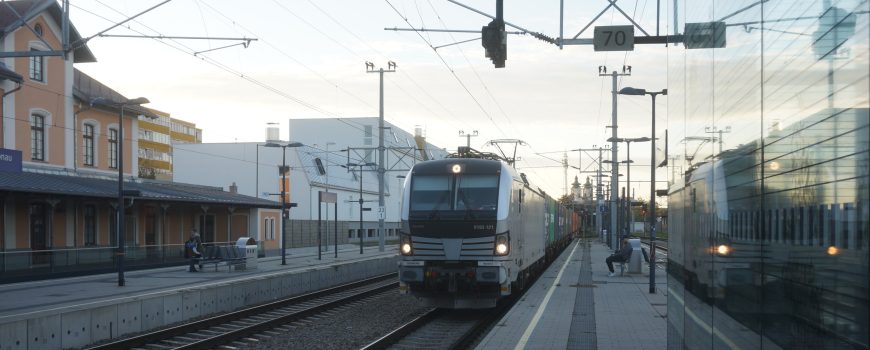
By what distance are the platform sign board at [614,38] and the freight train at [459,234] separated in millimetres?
4416

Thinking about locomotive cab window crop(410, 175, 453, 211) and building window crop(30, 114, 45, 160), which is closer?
locomotive cab window crop(410, 175, 453, 211)

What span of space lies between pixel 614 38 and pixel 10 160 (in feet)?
36.5

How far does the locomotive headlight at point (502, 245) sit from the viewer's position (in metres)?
16.0

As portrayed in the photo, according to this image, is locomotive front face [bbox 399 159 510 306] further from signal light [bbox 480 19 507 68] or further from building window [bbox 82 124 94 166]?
building window [bbox 82 124 94 166]

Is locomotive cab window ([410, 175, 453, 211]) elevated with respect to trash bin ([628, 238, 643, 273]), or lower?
elevated

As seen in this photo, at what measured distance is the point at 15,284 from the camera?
24.2m

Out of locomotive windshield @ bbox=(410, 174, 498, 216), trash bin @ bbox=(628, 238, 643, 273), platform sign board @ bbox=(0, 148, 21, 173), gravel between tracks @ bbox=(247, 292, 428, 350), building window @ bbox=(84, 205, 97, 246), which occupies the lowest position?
gravel between tracks @ bbox=(247, 292, 428, 350)

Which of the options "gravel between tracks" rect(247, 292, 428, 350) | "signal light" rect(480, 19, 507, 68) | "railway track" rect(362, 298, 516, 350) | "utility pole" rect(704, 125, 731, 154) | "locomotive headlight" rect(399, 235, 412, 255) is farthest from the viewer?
"locomotive headlight" rect(399, 235, 412, 255)

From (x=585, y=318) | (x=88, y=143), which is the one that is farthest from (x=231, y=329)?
A: (x=88, y=143)

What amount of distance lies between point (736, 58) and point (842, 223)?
4.06 ft

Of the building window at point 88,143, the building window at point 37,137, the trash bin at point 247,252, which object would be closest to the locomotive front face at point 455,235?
the trash bin at point 247,252

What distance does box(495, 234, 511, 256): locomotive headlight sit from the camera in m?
16.0

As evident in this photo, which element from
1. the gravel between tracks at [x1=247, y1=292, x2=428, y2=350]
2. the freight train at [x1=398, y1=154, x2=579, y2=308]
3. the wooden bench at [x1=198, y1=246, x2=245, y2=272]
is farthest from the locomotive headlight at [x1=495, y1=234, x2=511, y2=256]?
the wooden bench at [x1=198, y1=246, x2=245, y2=272]

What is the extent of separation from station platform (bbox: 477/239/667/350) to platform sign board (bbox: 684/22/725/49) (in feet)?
26.1
